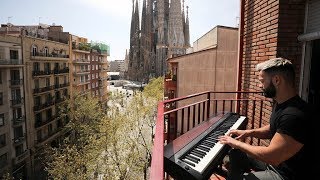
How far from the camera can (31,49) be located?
98.5 ft

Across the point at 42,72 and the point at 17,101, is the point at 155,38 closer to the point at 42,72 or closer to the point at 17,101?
the point at 42,72

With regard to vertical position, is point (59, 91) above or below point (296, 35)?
below

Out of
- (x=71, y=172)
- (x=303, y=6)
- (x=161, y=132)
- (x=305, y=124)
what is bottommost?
(x=71, y=172)

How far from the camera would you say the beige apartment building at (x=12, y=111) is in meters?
25.0

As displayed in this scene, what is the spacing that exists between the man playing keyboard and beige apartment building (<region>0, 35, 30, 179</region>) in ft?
86.2

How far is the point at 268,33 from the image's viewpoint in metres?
5.82

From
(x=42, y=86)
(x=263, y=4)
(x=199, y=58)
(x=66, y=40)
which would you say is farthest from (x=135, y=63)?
(x=263, y=4)

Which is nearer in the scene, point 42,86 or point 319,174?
point 319,174

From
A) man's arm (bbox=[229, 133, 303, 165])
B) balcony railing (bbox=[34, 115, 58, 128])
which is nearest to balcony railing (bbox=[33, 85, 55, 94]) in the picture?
balcony railing (bbox=[34, 115, 58, 128])

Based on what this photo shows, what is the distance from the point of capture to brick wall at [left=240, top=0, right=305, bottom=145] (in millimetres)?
5257

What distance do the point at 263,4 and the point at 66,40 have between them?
38.2 meters

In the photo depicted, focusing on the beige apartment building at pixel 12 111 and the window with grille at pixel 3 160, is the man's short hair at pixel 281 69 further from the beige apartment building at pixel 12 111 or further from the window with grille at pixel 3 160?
the window with grille at pixel 3 160

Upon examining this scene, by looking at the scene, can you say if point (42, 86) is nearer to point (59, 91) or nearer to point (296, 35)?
point (59, 91)

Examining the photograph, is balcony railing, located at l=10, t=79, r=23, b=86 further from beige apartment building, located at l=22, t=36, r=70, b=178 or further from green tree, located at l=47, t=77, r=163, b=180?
green tree, located at l=47, t=77, r=163, b=180
